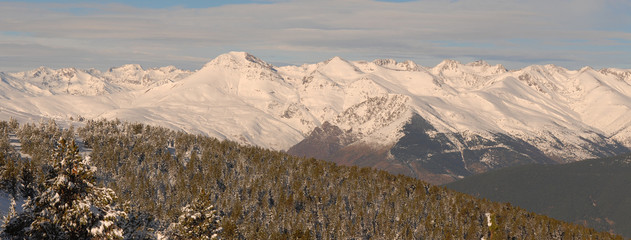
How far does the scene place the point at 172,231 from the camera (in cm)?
7219

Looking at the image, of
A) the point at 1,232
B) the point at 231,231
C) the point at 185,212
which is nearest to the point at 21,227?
the point at 1,232

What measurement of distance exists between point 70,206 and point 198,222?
72.9ft

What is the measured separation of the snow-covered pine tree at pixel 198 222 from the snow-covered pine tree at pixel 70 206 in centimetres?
1955

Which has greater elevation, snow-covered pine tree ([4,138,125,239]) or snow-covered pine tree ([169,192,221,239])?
snow-covered pine tree ([4,138,125,239])

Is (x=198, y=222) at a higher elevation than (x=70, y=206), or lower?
lower

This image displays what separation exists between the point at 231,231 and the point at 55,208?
350 feet

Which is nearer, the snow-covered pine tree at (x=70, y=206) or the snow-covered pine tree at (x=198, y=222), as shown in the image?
the snow-covered pine tree at (x=70, y=206)

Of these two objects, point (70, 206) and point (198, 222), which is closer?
point (70, 206)

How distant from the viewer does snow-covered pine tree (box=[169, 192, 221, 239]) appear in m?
68.9

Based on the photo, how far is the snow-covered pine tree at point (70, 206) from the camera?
→ 158 feet

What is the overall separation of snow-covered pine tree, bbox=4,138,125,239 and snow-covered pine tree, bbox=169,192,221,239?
19555 mm

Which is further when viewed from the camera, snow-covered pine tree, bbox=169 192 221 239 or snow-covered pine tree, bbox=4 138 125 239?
snow-covered pine tree, bbox=169 192 221 239

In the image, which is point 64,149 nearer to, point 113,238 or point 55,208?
point 55,208

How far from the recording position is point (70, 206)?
160 ft
